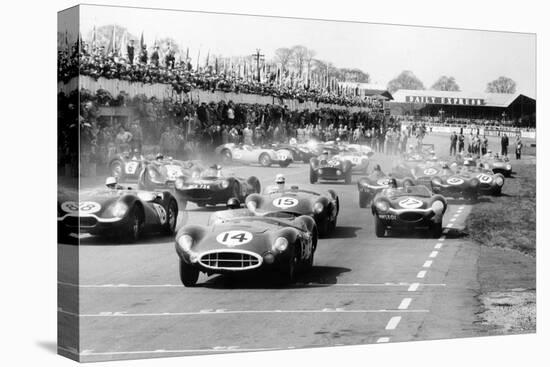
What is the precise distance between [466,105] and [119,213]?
7.39m

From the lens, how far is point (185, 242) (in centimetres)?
2008

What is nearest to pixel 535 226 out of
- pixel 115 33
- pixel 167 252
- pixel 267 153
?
pixel 267 153

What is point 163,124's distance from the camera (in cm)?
2008

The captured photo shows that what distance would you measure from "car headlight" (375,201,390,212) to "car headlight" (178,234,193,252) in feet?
13.3

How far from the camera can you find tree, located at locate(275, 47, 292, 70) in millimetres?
21125

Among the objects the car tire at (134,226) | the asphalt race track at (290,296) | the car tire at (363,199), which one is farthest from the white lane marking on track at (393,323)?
the car tire at (134,226)

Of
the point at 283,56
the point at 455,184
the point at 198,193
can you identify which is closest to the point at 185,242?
the point at 198,193

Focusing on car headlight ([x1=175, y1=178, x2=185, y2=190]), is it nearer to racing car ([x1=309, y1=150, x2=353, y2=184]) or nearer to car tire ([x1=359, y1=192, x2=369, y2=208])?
racing car ([x1=309, y1=150, x2=353, y2=184])

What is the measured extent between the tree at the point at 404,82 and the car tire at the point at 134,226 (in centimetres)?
555

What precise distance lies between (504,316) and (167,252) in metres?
6.74

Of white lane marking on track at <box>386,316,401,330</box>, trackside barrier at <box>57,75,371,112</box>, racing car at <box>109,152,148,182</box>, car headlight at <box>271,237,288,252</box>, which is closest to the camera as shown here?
trackside barrier at <box>57,75,371,112</box>

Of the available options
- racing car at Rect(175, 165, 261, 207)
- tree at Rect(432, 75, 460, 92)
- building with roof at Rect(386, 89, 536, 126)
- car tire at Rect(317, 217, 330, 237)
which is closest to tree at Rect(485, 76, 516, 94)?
building with roof at Rect(386, 89, 536, 126)

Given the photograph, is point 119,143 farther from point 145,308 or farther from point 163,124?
point 145,308

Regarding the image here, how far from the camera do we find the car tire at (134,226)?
20062mm
